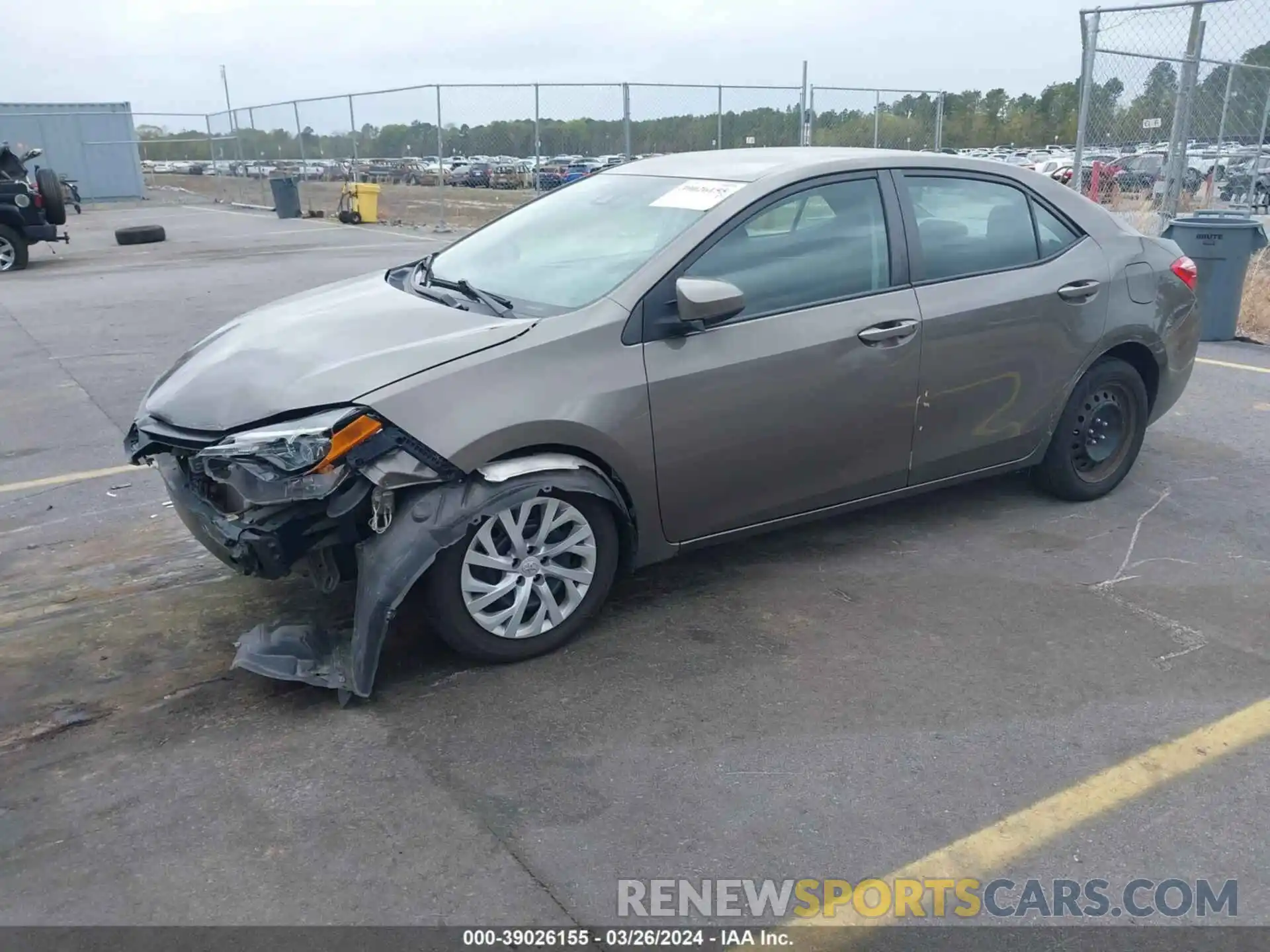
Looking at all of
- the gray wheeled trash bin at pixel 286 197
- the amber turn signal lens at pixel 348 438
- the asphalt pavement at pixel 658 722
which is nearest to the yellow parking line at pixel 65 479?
the asphalt pavement at pixel 658 722

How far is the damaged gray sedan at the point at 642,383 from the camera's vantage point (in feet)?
11.3

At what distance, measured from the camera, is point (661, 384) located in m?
3.82

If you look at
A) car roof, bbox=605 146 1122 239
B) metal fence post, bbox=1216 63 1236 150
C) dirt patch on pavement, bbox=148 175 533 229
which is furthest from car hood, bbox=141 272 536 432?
dirt patch on pavement, bbox=148 175 533 229

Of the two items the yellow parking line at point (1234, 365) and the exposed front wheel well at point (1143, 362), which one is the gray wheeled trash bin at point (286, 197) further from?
the exposed front wheel well at point (1143, 362)

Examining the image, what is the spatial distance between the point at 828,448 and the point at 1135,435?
2058mm

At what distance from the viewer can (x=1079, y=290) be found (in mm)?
4859

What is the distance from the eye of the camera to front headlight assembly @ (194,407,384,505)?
3316mm

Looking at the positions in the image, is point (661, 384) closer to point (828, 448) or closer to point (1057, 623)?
point (828, 448)

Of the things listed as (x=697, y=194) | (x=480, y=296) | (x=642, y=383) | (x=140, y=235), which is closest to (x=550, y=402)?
(x=642, y=383)

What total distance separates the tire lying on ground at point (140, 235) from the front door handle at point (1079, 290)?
18102mm

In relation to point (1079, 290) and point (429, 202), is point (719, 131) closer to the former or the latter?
point (429, 202)

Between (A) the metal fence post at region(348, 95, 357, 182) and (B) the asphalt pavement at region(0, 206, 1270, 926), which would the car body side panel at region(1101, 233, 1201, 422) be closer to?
(B) the asphalt pavement at region(0, 206, 1270, 926)

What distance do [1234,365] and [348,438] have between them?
7.66 m

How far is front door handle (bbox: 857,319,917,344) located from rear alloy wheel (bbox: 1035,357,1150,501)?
3.82 ft
